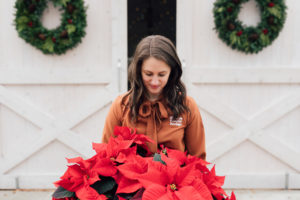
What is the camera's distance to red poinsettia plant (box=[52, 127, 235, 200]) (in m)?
0.67

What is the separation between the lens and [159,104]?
1.19 meters

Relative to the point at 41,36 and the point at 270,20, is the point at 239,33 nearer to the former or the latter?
the point at 270,20

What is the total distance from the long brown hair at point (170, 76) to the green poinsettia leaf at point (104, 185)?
44cm

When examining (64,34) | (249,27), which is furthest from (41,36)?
(249,27)

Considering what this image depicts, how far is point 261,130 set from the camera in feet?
8.73

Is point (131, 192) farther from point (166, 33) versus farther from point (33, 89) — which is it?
point (166, 33)

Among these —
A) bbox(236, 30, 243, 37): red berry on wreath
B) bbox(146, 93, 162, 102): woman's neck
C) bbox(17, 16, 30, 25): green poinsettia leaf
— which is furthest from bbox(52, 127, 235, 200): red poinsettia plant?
bbox(17, 16, 30, 25): green poinsettia leaf

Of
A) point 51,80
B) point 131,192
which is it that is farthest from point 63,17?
point 131,192

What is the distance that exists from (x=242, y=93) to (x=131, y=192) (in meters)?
2.20

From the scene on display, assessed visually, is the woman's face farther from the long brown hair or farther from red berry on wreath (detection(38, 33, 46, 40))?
red berry on wreath (detection(38, 33, 46, 40))

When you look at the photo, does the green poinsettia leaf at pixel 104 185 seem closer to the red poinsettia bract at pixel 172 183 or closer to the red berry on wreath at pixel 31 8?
the red poinsettia bract at pixel 172 183

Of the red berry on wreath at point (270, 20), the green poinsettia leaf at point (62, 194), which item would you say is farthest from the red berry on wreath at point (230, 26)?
the green poinsettia leaf at point (62, 194)

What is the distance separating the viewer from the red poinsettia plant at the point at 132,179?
2.21 feet

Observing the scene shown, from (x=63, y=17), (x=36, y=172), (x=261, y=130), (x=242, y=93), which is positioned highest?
(x=63, y=17)
